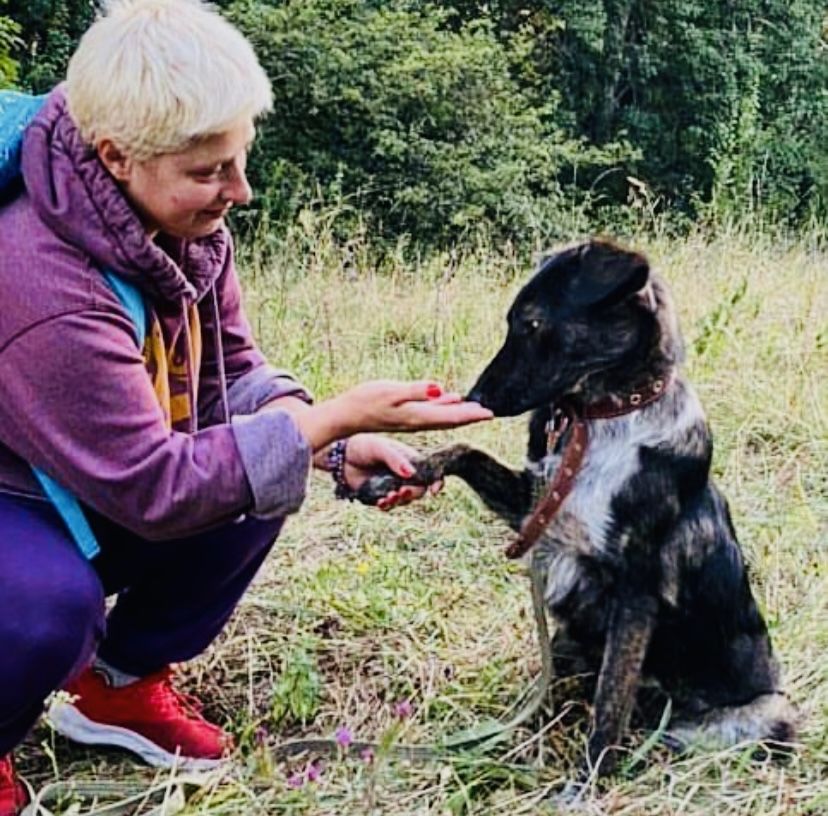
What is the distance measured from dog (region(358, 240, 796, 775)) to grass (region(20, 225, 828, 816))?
17cm

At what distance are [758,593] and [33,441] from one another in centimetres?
219

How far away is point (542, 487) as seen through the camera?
124 inches

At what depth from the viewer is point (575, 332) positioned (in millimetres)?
2967

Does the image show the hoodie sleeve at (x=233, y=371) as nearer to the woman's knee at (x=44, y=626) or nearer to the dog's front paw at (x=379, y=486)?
the dog's front paw at (x=379, y=486)

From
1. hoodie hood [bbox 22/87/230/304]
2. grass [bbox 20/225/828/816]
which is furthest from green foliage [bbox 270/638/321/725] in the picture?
hoodie hood [bbox 22/87/230/304]

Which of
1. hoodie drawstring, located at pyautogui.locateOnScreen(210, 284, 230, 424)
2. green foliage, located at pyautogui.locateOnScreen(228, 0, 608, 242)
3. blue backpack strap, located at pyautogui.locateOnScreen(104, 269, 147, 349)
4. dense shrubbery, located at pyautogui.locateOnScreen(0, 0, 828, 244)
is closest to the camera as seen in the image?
blue backpack strap, located at pyautogui.locateOnScreen(104, 269, 147, 349)

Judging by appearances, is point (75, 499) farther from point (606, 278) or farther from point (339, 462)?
point (606, 278)

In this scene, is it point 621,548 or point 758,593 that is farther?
point 758,593

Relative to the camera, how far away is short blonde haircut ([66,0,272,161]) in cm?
235

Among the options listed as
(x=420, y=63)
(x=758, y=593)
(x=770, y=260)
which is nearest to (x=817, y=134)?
(x=420, y=63)

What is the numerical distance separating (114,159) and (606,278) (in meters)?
1.06

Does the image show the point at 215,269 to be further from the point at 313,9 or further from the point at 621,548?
the point at 313,9

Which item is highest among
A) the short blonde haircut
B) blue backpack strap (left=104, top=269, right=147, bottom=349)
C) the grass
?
the short blonde haircut

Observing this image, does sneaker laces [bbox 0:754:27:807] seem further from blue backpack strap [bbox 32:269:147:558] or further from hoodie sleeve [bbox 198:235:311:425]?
hoodie sleeve [bbox 198:235:311:425]
